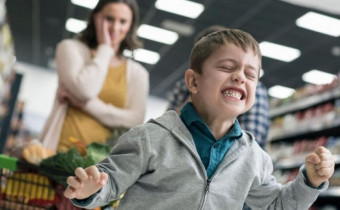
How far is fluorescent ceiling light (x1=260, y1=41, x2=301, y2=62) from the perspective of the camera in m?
11.5

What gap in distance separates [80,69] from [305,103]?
19.5 ft

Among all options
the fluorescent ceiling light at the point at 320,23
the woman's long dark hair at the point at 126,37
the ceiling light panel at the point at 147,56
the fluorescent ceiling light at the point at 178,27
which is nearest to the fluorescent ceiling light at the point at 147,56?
the ceiling light panel at the point at 147,56

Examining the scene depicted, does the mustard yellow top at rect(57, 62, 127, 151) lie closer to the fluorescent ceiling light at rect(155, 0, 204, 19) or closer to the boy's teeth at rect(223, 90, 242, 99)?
the boy's teeth at rect(223, 90, 242, 99)

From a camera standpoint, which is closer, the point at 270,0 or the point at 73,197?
the point at 73,197

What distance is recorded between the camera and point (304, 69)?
1266 centimetres

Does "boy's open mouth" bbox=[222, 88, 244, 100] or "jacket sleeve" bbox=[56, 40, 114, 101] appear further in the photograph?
"jacket sleeve" bbox=[56, 40, 114, 101]

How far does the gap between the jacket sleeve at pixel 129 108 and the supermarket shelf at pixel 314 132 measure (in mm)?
4668

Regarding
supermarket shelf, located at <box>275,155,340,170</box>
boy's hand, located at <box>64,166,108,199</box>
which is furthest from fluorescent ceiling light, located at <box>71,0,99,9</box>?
boy's hand, located at <box>64,166,108,199</box>

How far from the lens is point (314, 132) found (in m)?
7.68

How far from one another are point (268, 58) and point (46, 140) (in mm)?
10354

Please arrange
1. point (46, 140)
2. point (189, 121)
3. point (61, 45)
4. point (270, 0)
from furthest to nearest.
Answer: point (270, 0) → point (61, 45) → point (46, 140) → point (189, 121)

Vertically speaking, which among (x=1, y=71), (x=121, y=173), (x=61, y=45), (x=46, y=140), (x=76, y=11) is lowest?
(x=76, y=11)

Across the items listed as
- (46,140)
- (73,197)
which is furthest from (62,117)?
(73,197)

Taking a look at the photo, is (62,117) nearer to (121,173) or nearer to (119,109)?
(119,109)
